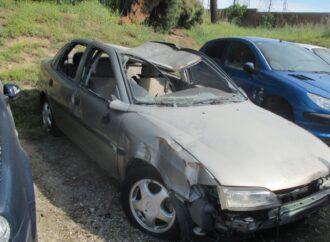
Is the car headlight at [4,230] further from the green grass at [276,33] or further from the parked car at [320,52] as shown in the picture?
the green grass at [276,33]

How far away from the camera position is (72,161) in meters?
5.29

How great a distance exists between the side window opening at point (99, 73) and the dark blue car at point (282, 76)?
108 inches

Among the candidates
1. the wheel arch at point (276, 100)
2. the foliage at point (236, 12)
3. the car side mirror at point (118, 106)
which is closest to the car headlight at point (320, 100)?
the wheel arch at point (276, 100)

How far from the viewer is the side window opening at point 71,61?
5.50 m

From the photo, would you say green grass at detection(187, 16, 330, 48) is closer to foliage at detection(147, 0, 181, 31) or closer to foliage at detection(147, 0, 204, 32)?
foliage at detection(147, 0, 204, 32)

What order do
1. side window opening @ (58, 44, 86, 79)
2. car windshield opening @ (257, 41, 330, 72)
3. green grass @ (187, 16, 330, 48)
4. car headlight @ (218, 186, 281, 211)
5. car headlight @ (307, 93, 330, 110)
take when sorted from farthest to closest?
green grass @ (187, 16, 330, 48) < car windshield opening @ (257, 41, 330, 72) < car headlight @ (307, 93, 330, 110) < side window opening @ (58, 44, 86, 79) < car headlight @ (218, 186, 281, 211)

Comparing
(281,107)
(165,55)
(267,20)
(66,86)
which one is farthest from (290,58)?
(267,20)

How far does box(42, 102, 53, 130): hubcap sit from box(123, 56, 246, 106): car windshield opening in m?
1.75

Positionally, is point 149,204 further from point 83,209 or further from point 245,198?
point 245,198

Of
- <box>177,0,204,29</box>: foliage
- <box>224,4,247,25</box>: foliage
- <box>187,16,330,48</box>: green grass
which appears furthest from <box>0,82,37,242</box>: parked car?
<box>224,4,247,25</box>: foliage

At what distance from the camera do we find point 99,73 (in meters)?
4.88

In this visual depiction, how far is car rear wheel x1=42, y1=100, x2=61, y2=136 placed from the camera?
590 centimetres

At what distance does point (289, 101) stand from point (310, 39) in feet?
47.0

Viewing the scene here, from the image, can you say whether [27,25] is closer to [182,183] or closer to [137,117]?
[137,117]
